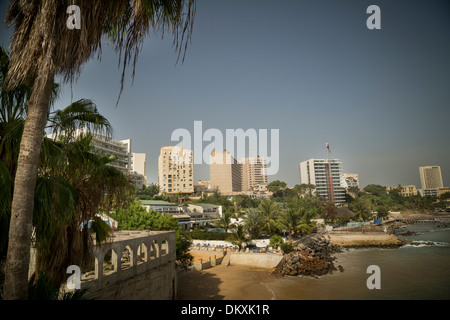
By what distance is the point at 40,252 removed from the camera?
4.86 metres

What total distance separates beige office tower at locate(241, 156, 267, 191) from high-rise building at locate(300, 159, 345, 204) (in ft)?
168

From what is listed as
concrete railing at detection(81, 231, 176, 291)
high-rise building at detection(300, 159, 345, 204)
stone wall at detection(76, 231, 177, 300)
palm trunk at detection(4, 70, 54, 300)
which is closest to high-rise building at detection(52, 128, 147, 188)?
palm trunk at detection(4, 70, 54, 300)

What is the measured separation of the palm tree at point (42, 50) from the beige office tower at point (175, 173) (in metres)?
95.9

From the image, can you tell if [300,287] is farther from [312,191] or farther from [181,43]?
[312,191]

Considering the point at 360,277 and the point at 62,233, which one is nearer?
the point at 62,233

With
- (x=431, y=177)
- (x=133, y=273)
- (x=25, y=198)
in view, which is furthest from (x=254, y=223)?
(x=431, y=177)

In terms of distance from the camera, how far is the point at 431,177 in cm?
14275

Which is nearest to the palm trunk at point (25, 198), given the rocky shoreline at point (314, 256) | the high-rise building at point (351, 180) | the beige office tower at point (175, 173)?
the rocky shoreline at point (314, 256)

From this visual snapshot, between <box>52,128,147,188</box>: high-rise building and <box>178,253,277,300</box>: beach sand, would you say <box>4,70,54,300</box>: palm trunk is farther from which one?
<box>178,253,277,300</box>: beach sand

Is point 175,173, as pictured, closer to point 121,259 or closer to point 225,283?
point 225,283

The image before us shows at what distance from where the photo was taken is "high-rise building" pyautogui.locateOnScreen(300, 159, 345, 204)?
10781 cm
